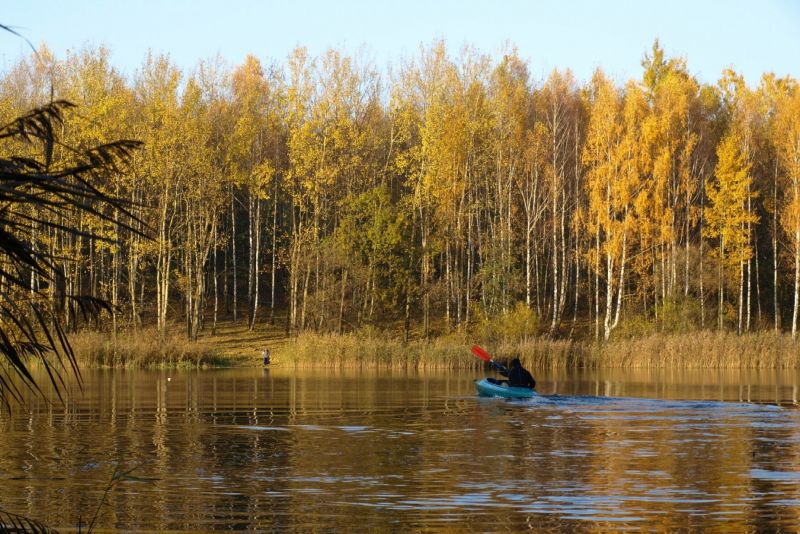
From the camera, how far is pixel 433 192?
198 ft

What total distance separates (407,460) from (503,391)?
13334 mm

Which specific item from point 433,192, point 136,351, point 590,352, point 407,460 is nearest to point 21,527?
point 407,460

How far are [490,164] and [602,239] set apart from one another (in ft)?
29.8

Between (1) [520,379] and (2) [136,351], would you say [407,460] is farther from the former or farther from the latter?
(2) [136,351]

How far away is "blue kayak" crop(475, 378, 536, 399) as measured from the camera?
33.1m

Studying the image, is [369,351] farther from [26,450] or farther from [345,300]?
[26,450]

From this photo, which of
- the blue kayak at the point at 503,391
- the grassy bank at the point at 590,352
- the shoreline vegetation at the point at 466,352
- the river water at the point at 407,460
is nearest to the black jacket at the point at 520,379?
the blue kayak at the point at 503,391

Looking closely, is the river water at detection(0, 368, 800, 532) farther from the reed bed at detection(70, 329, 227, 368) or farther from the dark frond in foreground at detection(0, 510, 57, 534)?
the reed bed at detection(70, 329, 227, 368)

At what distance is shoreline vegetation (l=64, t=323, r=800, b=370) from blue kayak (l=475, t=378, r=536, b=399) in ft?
42.9

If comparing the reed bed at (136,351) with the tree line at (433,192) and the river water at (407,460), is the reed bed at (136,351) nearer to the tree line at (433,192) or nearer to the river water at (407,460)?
the tree line at (433,192)

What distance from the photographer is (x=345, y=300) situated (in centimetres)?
5953

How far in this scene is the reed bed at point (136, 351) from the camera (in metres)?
48.0

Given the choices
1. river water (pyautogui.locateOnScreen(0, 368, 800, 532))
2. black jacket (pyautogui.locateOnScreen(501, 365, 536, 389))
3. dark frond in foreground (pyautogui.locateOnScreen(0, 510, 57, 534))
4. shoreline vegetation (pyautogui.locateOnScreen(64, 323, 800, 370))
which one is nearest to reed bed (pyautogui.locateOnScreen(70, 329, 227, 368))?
shoreline vegetation (pyautogui.locateOnScreen(64, 323, 800, 370))

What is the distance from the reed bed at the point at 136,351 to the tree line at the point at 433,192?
5.24 metres
